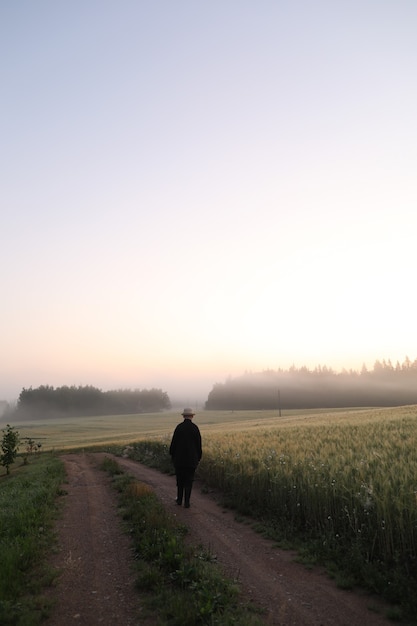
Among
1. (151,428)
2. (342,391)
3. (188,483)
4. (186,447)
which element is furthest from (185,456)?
(342,391)

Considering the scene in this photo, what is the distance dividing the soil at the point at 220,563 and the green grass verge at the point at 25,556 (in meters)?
0.29

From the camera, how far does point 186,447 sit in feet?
46.9

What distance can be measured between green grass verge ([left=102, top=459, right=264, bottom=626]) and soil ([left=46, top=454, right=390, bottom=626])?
0.90 ft

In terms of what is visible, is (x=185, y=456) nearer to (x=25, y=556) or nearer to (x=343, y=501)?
(x=343, y=501)

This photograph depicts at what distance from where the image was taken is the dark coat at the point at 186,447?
14137mm

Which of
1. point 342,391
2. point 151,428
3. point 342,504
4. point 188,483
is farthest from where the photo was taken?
point 342,391

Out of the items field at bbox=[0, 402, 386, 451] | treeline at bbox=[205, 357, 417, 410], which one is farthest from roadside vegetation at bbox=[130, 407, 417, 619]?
treeline at bbox=[205, 357, 417, 410]

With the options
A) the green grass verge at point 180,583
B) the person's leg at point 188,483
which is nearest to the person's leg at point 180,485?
the person's leg at point 188,483

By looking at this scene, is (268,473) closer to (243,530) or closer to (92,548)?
(243,530)

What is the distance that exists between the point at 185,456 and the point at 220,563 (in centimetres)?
549

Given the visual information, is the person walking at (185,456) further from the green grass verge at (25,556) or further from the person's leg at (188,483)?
the green grass verge at (25,556)

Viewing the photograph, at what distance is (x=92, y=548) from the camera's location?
982cm

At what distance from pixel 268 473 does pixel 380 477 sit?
4060mm

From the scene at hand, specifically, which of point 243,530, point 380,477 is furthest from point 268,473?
point 380,477
